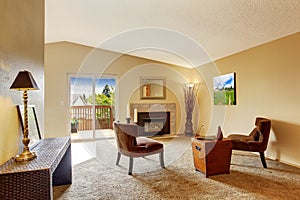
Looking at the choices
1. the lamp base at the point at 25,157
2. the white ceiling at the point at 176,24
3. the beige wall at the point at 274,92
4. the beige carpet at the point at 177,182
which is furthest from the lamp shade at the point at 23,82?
the beige wall at the point at 274,92

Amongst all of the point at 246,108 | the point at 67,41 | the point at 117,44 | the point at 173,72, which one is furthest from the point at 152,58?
the point at 246,108

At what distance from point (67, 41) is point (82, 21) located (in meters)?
1.85

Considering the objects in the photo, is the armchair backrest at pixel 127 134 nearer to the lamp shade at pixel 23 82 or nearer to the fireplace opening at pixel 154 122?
Result: the lamp shade at pixel 23 82

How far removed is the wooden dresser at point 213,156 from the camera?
294 cm

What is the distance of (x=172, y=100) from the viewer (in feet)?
22.1

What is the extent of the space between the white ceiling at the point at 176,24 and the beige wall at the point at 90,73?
17.0 inches

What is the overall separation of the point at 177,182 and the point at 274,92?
254 cm

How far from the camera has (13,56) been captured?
2.00 meters

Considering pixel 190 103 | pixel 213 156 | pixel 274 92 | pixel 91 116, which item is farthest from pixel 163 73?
pixel 213 156

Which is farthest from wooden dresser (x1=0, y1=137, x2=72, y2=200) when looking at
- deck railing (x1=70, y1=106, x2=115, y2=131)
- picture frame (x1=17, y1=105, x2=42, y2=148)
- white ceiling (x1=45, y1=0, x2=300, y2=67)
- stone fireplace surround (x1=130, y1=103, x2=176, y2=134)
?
stone fireplace surround (x1=130, y1=103, x2=176, y2=134)

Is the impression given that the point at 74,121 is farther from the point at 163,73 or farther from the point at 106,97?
the point at 163,73

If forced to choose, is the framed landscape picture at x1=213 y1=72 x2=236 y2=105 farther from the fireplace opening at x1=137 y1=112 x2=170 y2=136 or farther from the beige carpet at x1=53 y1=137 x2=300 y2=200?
the fireplace opening at x1=137 y1=112 x2=170 y2=136

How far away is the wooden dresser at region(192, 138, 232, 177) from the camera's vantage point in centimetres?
294

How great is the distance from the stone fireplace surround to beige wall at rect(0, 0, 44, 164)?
12.3 feet
